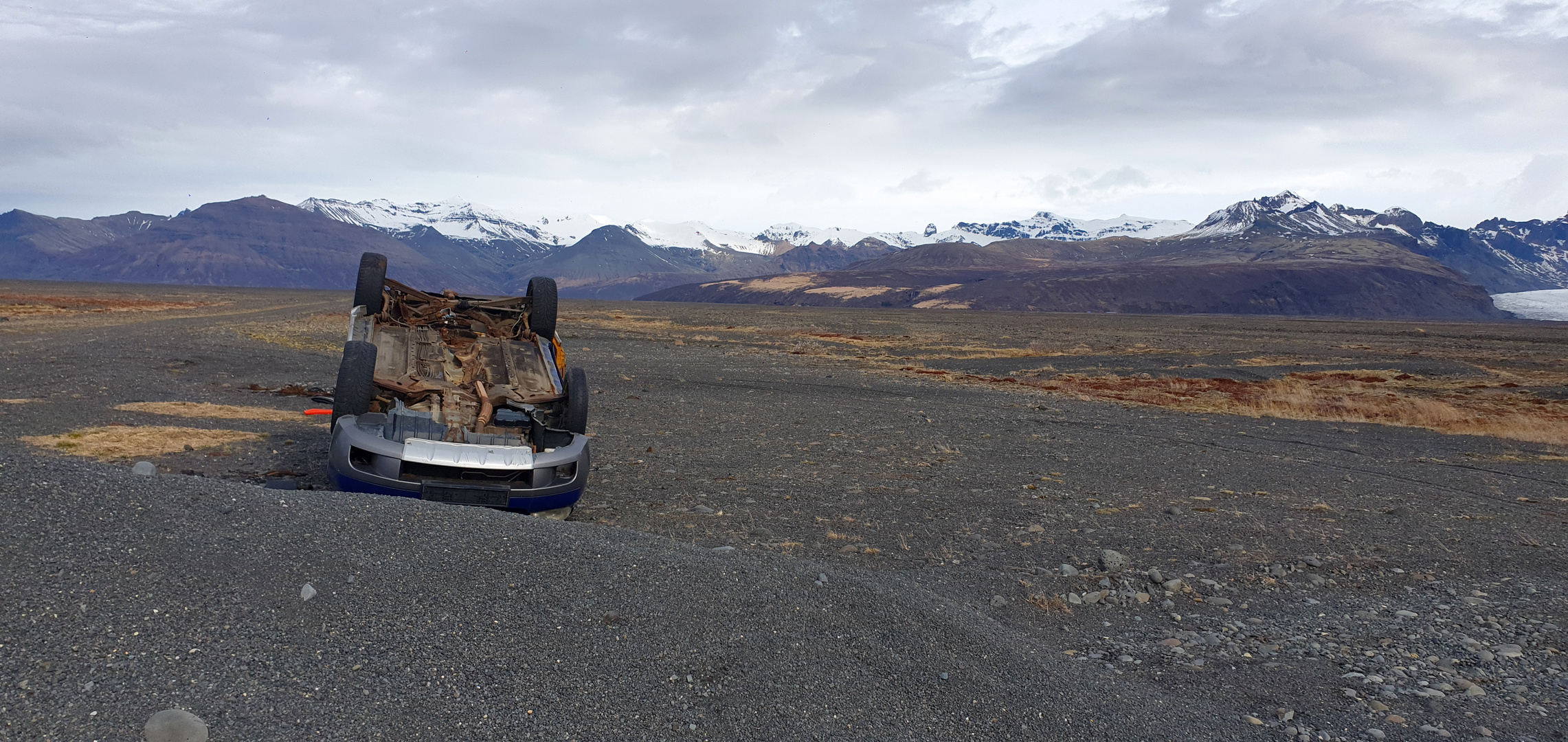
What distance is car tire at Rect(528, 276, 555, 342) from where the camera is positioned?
1262 centimetres

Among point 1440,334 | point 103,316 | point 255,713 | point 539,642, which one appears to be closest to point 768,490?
point 539,642

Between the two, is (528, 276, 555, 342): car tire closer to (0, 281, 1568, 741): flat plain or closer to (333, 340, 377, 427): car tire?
(0, 281, 1568, 741): flat plain

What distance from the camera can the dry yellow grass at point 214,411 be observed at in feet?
45.3

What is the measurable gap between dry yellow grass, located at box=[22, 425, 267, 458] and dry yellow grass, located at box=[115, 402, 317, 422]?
1.40 m

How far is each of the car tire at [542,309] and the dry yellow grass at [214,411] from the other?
4.53 metres

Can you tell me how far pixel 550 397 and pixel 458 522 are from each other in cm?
399

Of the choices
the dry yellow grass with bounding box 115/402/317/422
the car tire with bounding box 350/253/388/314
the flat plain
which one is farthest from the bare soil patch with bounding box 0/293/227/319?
the flat plain

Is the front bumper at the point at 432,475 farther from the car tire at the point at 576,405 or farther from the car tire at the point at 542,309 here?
the car tire at the point at 542,309

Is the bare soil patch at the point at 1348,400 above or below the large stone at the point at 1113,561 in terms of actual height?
below

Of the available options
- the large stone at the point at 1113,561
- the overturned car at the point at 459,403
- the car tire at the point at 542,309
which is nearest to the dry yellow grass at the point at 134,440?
the overturned car at the point at 459,403

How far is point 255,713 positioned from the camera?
157 inches

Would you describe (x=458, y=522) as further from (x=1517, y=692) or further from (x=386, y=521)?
(x=1517, y=692)

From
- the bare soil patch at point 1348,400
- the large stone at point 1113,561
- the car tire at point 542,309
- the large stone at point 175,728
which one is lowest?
the bare soil patch at point 1348,400

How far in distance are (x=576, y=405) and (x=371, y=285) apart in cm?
433
